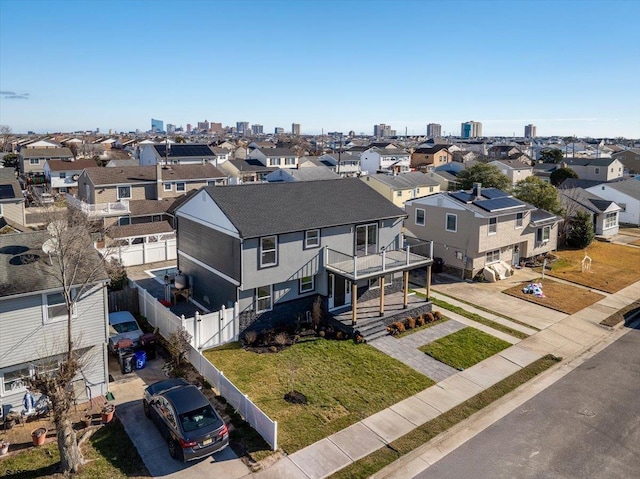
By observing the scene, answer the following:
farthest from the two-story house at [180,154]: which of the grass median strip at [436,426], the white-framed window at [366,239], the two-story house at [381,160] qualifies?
the grass median strip at [436,426]

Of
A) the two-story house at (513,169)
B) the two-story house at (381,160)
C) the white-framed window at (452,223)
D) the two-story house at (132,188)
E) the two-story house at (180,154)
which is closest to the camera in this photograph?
the white-framed window at (452,223)

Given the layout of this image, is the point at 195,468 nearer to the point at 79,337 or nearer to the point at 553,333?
the point at 79,337

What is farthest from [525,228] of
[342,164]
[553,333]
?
[342,164]

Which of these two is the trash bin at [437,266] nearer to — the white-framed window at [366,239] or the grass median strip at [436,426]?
the white-framed window at [366,239]

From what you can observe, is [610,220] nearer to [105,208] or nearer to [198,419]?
[198,419]

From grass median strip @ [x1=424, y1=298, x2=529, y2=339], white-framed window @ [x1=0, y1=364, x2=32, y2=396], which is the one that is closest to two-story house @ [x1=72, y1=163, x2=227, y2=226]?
grass median strip @ [x1=424, y1=298, x2=529, y2=339]

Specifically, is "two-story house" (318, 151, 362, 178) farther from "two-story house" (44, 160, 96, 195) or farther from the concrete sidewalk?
the concrete sidewalk
